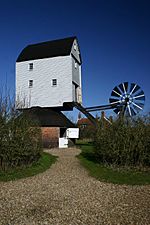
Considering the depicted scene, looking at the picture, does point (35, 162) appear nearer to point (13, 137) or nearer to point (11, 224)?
point (13, 137)

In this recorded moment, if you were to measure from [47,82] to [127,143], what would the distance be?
19.1 m

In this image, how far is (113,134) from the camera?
14578mm

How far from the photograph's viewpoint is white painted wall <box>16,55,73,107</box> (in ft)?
99.9

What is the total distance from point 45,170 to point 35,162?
123cm

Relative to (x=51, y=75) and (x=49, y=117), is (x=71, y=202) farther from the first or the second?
(x=51, y=75)

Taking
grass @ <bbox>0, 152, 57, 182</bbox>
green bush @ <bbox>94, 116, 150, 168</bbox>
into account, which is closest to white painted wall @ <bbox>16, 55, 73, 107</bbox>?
green bush @ <bbox>94, 116, 150, 168</bbox>

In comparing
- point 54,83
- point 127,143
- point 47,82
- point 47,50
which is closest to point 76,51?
point 47,50

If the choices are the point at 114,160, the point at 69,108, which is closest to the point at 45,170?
the point at 114,160

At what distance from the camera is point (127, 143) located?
1390 cm

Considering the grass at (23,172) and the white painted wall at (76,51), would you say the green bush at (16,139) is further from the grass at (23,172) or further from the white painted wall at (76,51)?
the white painted wall at (76,51)

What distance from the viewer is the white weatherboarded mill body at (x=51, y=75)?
30.5m

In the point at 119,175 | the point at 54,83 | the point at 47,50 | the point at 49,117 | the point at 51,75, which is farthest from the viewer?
the point at 47,50

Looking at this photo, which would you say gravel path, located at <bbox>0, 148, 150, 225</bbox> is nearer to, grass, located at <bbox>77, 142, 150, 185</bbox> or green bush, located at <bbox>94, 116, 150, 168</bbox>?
grass, located at <bbox>77, 142, 150, 185</bbox>

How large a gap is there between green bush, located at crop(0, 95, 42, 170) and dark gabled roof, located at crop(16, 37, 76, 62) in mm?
18213
